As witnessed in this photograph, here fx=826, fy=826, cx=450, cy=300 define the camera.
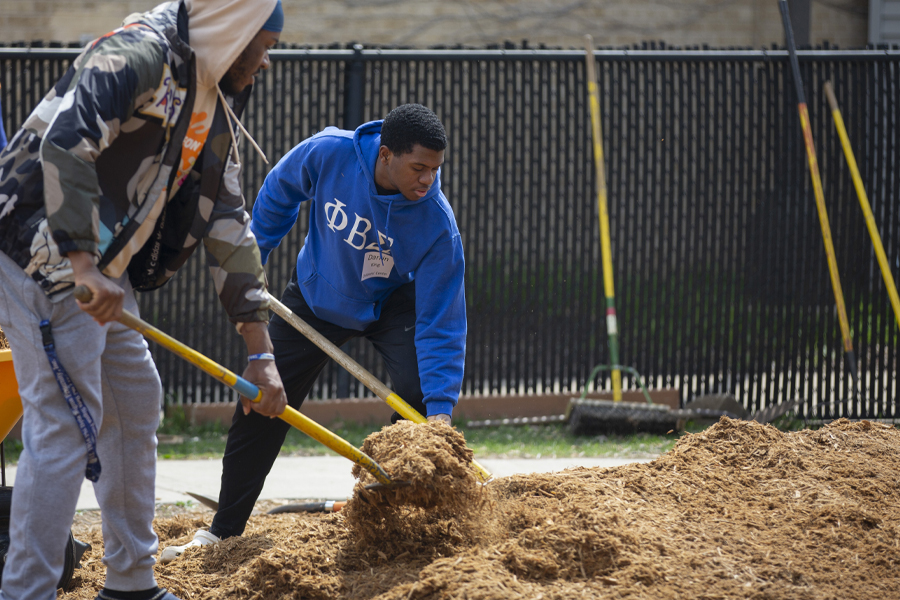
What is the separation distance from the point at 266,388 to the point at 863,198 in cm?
531

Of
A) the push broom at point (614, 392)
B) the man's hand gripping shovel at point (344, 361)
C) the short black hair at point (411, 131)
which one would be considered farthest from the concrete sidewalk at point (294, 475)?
the short black hair at point (411, 131)

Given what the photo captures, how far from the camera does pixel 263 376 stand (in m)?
2.55

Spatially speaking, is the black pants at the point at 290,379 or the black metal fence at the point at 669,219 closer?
the black pants at the point at 290,379

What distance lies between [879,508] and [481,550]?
4.96 feet

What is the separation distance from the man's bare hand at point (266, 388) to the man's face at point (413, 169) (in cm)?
109

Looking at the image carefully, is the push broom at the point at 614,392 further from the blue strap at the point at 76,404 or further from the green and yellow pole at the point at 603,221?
the blue strap at the point at 76,404

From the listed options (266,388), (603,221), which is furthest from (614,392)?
(266,388)

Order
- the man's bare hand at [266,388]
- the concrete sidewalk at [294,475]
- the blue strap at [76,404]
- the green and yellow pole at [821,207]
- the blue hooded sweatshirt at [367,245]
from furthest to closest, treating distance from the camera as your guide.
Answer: the green and yellow pole at [821,207]
the concrete sidewalk at [294,475]
the blue hooded sweatshirt at [367,245]
the man's bare hand at [266,388]
the blue strap at [76,404]

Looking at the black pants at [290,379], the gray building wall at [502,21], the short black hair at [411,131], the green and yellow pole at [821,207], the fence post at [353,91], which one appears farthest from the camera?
the gray building wall at [502,21]

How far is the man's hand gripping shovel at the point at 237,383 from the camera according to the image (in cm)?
225

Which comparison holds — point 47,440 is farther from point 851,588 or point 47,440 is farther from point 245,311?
point 851,588

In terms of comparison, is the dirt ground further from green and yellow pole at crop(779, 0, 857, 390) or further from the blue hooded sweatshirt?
green and yellow pole at crop(779, 0, 857, 390)

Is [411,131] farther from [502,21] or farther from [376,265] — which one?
[502,21]

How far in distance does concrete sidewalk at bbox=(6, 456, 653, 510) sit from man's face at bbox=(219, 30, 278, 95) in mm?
2760
